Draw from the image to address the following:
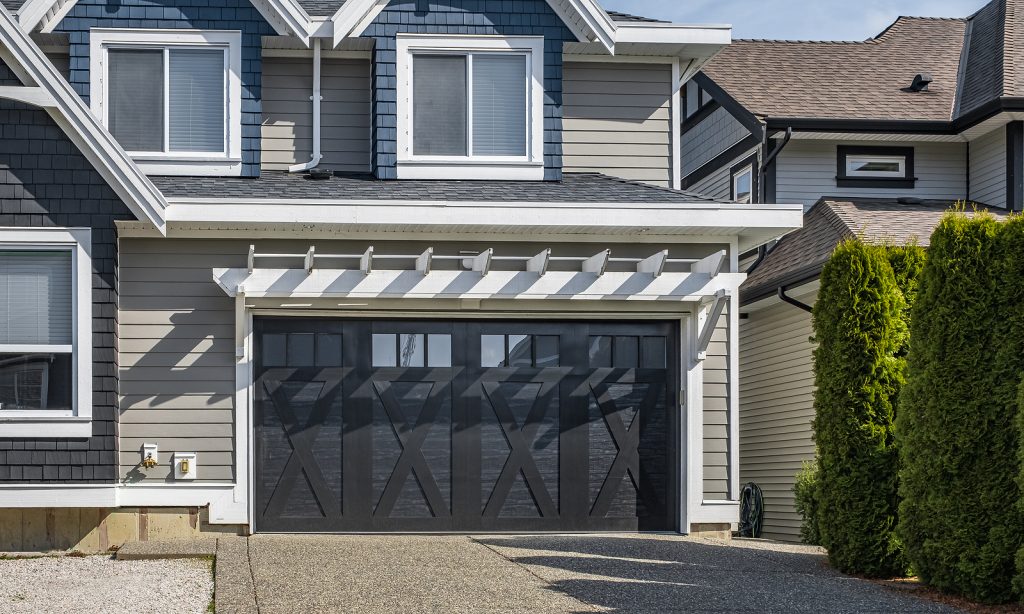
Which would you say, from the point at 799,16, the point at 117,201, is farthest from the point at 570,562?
the point at 799,16

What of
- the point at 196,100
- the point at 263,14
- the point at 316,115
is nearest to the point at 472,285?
the point at 316,115

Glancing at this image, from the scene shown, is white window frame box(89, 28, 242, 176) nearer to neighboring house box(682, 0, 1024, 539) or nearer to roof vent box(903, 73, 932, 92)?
neighboring house box(682, 0, 1024, 539)

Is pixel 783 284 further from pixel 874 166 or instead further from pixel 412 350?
pixel 412 350

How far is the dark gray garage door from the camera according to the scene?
39.2 feet

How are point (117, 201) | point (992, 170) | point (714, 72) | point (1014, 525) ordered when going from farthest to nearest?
point (714, 72)
point (992, 170)
point (117, 201)
point (1014, 525)

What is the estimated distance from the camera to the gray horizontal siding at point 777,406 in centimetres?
1559

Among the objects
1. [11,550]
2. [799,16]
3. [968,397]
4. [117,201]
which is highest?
[799,16]

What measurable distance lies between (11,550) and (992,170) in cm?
1242

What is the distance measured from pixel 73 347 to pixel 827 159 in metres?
10.2

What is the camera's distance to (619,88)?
13445mm

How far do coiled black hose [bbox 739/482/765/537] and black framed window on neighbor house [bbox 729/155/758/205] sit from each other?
372cm

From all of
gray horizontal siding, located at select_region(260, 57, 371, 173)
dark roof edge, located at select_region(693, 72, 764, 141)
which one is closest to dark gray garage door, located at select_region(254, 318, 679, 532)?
gray horizontal siding, located at select_region(260, 57, 371, 173)

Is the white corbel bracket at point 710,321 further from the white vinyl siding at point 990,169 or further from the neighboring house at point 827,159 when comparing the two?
the white vinyl siding at point 990,169

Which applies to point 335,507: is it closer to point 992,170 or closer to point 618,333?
point 618,333
